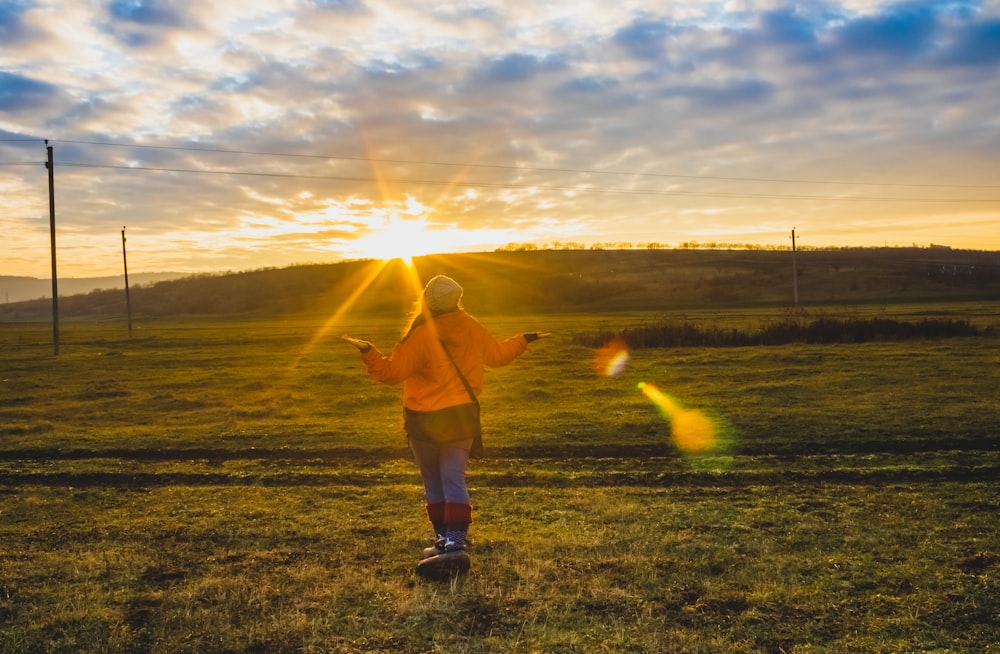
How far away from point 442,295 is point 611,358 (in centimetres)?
2258

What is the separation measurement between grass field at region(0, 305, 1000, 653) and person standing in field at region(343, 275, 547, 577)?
56 centimetres

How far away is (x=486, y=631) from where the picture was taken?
→ 503 centimetres

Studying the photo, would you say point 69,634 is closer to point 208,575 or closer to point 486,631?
point 208,575

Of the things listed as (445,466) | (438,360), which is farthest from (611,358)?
(438,360)

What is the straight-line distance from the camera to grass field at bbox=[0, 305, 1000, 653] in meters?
5.09

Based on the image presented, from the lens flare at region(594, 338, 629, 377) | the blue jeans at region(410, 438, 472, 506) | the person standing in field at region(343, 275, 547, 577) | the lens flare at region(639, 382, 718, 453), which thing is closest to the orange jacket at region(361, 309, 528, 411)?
the person standing in field at region(343, 275, 547, 577)

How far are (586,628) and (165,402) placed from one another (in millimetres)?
17173

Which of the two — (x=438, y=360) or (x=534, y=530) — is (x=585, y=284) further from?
(x=438, y=360)

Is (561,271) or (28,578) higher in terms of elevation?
(561,271)

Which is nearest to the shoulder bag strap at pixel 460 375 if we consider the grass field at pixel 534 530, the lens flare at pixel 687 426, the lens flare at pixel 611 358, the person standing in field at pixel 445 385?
the person standing in field at pixel 445 385

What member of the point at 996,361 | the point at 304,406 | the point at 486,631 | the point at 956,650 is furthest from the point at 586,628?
the point at 996,361

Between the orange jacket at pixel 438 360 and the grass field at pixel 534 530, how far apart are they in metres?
1.54

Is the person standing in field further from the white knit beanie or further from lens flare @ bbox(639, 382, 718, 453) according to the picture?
lens flare @ bbox(639, 382, 718, 453)

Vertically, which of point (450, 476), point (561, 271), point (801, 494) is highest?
point (561, 271)
